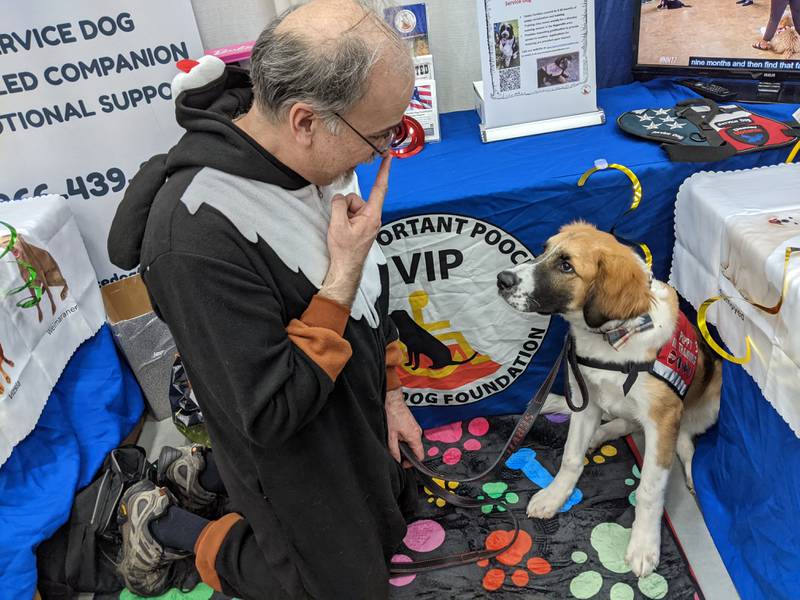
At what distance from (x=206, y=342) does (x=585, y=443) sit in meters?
1.39

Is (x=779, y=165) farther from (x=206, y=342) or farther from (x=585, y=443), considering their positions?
(x=206, y=342)

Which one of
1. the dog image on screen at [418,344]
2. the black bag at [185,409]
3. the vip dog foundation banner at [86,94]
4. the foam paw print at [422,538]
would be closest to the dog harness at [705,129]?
the dog image on screen at [418,344]

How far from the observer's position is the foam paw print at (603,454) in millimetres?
2211

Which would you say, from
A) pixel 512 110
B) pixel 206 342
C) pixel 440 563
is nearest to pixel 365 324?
pixel 206 342

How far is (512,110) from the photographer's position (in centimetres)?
217

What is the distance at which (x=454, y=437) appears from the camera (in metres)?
2.41

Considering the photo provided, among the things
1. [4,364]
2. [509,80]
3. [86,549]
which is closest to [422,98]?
[509,80]

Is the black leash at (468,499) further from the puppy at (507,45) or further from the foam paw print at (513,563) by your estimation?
the puppy at (507,45)

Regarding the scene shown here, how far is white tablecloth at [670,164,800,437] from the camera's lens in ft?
4.51

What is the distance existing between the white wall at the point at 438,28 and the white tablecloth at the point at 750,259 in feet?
3.52

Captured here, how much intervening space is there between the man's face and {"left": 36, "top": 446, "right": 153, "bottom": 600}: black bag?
4.96ft

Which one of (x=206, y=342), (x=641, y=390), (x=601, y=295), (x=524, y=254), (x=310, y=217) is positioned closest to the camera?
(x=206, y=342)

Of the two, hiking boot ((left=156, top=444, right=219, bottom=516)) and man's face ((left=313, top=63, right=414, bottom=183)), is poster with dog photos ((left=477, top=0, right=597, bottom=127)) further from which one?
hiking boot ((left=156, top=444, right=219, bottom=516))

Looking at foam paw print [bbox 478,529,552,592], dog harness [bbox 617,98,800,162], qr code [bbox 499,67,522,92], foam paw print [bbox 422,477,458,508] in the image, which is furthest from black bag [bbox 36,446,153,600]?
dog harness [bbox 617,98,800,162]
